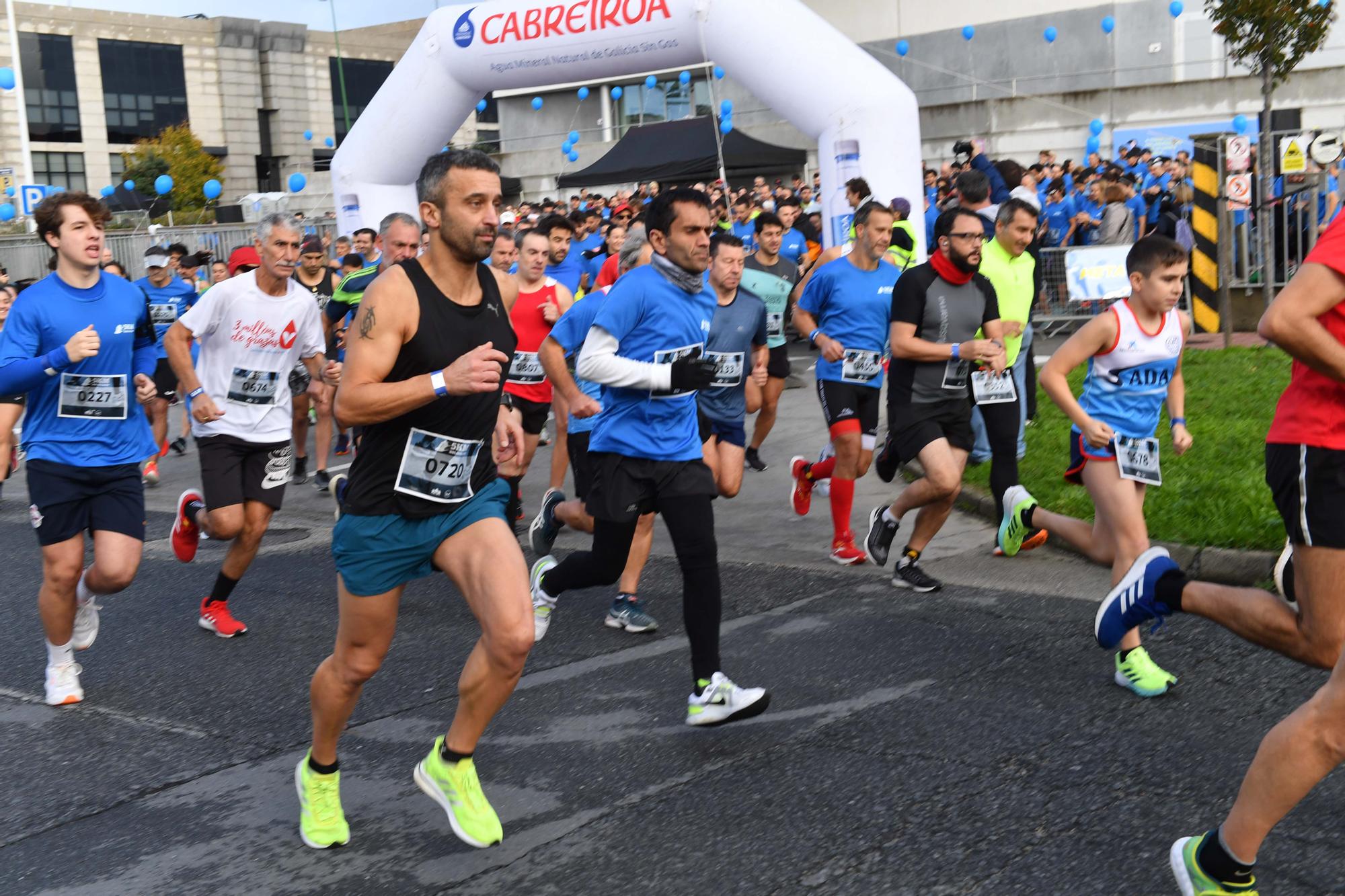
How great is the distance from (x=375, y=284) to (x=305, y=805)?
153 centimetres

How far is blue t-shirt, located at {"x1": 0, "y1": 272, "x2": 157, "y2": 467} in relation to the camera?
5781 millimetres

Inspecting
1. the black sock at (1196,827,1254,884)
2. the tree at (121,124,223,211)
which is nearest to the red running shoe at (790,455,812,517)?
the black sock at (1196,827,1254,884)

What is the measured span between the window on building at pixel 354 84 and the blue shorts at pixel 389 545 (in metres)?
67.7

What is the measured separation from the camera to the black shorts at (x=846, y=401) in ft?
26.1

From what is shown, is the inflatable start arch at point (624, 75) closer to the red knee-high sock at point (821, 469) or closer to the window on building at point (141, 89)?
the red knee-high sock at point (821, 469)

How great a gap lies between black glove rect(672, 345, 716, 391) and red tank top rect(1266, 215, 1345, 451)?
1.96m

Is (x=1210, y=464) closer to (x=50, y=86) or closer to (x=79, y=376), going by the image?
(x=79, y=376)

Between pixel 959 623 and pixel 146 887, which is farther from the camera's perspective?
pixel 959 623

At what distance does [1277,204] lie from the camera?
1541cm

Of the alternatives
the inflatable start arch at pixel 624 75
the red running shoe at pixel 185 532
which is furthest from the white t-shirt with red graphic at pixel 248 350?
the inflatable start arch at pixel 624 75

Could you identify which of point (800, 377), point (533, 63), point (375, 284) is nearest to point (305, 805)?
point (375, 284)

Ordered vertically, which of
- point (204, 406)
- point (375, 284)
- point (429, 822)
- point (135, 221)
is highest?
point (135, 221)

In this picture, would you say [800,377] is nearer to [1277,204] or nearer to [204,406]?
[1277,204]

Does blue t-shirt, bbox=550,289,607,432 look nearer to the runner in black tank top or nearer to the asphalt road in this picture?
the asphalt road
